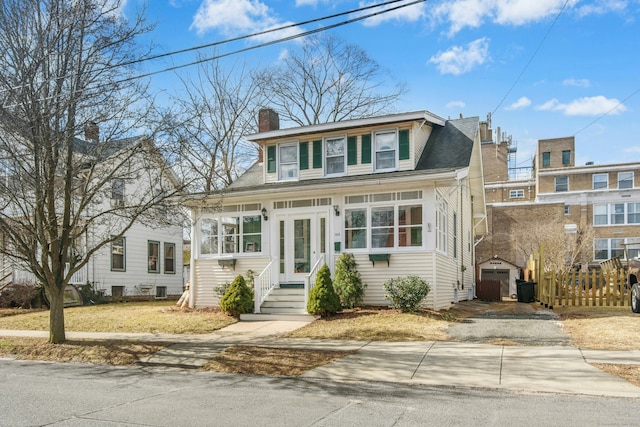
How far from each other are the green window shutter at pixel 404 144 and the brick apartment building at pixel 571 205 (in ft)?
97.7

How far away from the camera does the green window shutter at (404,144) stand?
1758 centimetres

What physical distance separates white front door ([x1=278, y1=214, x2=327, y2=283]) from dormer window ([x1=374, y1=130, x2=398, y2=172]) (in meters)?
2.58

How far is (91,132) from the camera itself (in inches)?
481

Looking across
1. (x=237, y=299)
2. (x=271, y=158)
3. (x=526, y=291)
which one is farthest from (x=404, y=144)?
(x=526, y=291)

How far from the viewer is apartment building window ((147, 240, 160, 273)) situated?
28672mm

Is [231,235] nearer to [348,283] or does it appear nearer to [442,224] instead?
[348,283]

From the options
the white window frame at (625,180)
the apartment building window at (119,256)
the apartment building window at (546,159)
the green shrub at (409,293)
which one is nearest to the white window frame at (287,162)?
the green shrub at (409,293)

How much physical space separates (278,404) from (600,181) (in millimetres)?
50071

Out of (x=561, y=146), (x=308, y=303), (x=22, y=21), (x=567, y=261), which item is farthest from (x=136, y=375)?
(x=561, y=146)

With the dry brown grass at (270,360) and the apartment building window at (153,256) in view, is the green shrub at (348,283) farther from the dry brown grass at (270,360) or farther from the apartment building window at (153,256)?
the apartment building window at (153,256)

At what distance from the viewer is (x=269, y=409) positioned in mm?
6824

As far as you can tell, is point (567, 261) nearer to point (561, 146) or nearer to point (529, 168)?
point (561, 146)

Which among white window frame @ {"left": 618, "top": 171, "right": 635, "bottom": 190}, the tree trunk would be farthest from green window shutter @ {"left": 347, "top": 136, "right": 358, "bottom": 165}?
white window frame @ {"left": 618, "top": 171, "right": 635, "bottom": 190}

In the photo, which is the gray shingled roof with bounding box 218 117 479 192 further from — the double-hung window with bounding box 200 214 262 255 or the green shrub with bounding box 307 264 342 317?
the green shrub with bounding box 307 264 342 317
